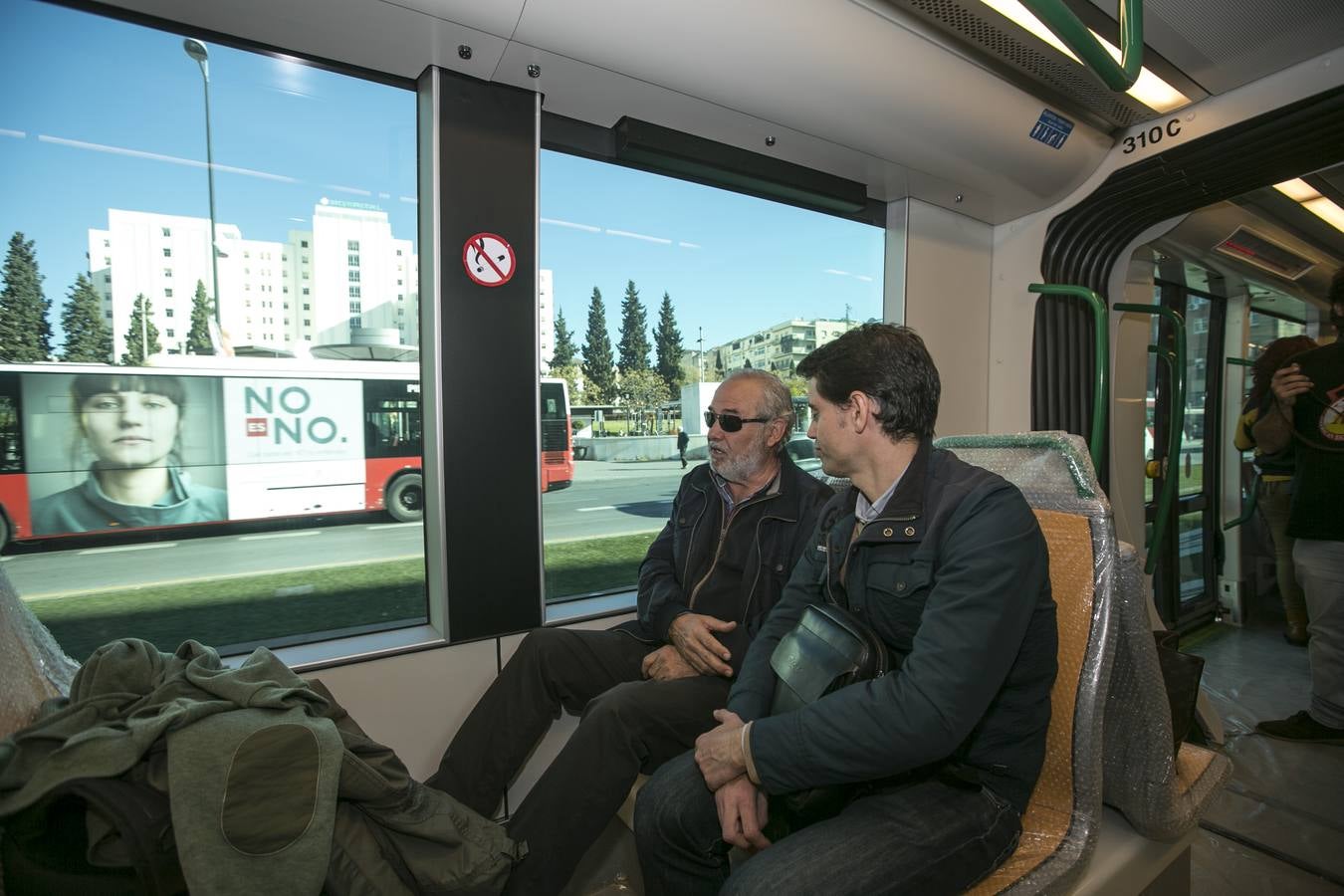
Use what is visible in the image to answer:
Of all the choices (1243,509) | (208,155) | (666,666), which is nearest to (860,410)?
(666,666)

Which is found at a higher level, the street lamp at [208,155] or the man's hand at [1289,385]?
the street lamp at [208,155]

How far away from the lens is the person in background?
2.65m

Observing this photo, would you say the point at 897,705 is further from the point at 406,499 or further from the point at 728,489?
the point at 406,499

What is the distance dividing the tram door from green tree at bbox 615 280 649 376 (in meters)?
3.47

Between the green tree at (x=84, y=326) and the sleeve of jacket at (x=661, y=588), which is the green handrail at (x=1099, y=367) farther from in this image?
the green tree at (x=84, y=326)

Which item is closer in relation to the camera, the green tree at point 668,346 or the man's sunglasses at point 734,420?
the man's sunglasses at point 734,420

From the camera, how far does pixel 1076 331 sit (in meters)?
3.19

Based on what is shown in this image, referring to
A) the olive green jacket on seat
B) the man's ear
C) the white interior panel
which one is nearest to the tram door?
the white interior panel

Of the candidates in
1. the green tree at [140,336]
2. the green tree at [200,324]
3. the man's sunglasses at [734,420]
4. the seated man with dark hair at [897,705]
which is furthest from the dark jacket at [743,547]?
the green tree at [140,336]

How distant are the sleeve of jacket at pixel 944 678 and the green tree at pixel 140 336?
2.67 m

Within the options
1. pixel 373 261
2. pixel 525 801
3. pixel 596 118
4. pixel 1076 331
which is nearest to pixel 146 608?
pixel 373 261

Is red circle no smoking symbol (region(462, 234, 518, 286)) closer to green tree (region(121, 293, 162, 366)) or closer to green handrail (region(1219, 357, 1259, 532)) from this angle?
green tree (region(121, 293, 162, 366))

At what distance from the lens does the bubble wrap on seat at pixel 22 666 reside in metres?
1.22

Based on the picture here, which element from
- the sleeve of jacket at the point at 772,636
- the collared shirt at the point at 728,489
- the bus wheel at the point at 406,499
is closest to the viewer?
the sleeve of jacket at the point at 772,636
